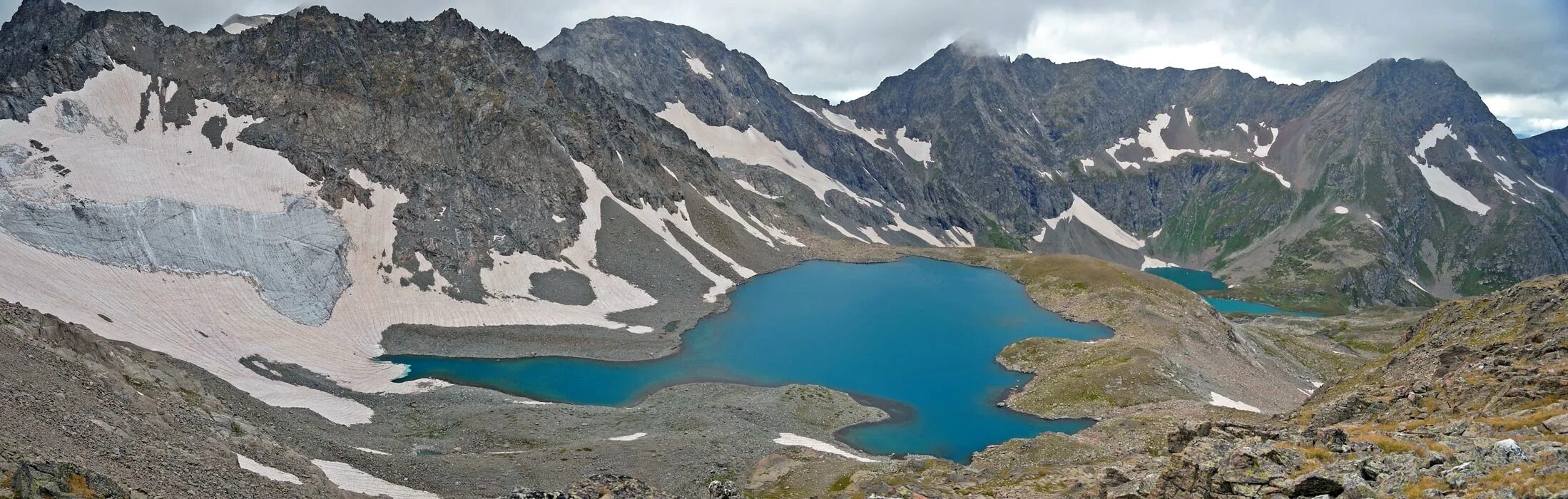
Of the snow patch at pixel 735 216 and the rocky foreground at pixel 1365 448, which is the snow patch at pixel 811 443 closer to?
the rocky foreground at pixel 1365 448

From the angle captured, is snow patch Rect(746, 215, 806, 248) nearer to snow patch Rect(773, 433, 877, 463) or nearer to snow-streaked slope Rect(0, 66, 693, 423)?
snow-streaked slope Rect(0, 66, 693, 423)

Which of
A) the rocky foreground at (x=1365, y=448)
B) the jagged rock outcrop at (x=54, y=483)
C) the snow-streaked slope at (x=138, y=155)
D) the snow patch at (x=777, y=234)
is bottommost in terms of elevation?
the jagged rock outcrop at (x=54, y=483)

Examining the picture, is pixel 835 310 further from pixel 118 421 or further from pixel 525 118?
pixel 118 421

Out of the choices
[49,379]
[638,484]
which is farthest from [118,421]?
[638,484]

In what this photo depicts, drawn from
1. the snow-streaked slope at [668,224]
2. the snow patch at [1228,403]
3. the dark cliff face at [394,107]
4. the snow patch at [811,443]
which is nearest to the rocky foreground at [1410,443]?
the snow patch at [811,443]

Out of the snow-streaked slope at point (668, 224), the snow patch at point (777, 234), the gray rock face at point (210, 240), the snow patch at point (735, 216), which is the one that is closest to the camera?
the gray rock face at point (210, 240)

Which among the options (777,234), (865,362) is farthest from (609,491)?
(777,234)

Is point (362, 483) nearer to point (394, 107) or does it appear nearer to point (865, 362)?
point (865, 362)

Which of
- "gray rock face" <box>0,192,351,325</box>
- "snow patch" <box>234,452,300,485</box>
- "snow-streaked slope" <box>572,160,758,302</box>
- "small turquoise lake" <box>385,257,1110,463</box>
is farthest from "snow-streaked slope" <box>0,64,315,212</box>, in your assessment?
"snow patch" <box>234,452,300,485</box>

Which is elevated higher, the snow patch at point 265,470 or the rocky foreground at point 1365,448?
the rocky foreground at point 1365,448
